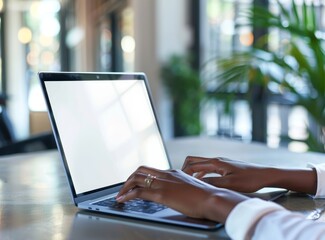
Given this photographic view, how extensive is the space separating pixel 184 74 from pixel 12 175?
3365 mm

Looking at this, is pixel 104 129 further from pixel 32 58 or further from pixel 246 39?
pixel 32 58

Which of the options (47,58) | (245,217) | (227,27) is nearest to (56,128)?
(245,217)

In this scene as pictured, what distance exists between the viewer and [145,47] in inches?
201

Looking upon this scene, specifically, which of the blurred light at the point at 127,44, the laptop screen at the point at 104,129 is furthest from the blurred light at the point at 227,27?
the laptop screen at the point at 104,129

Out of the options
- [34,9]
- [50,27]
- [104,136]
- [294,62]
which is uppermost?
[34,9]

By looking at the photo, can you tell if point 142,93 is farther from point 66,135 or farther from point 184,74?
point 184,74

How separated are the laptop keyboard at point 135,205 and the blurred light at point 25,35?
7405mm

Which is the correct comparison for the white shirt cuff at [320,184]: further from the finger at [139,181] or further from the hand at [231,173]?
the finger at [139,181]

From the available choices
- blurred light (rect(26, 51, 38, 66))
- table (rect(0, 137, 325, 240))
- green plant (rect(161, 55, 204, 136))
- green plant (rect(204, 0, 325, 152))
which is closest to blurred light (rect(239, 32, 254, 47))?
green plant (rect(161, 55, 204, 136))

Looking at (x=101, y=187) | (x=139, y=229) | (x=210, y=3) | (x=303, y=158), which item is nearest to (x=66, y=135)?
(x=101, y=187)

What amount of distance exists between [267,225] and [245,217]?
0.12ft

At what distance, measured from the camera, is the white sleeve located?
74 centimetres

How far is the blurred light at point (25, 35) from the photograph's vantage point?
8.02 meters

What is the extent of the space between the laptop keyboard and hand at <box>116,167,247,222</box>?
0.03 meters
